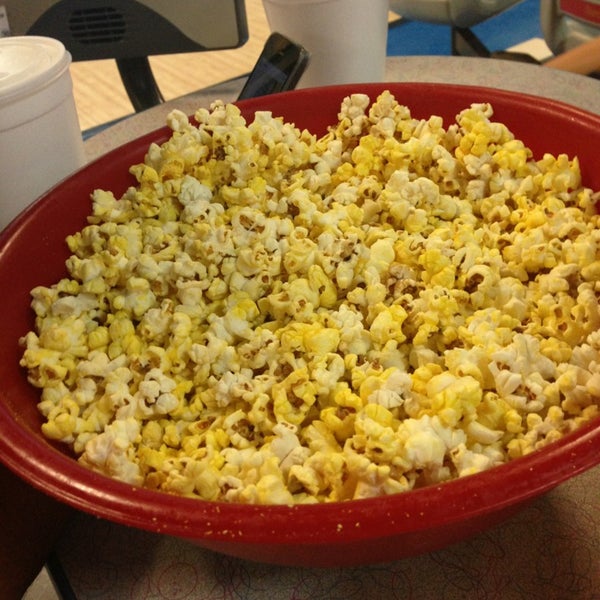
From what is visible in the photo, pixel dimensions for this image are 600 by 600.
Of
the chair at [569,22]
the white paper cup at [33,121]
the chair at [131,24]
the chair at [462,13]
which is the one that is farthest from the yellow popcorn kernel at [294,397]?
the chair at [462,13]

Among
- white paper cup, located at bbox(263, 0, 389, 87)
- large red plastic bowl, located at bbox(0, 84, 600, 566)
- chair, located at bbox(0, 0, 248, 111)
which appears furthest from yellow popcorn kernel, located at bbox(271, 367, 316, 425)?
chair, located at bbox(0, 0, 248, 111)

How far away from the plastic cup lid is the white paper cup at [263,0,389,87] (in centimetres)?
31

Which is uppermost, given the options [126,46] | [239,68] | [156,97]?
[126,46]

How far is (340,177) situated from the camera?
76 cm

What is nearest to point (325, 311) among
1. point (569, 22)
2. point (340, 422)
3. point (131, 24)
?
point (340, 422)

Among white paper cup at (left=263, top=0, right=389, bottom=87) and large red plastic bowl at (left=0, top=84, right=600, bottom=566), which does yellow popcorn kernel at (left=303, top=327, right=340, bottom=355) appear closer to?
large red plastic bowl at (left=0, top=84, right=600, bottom=566)

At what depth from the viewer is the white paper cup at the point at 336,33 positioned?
0.95 m

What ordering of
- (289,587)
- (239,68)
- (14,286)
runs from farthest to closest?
1. (239,68)
2. (14,286)
3. (289,587)

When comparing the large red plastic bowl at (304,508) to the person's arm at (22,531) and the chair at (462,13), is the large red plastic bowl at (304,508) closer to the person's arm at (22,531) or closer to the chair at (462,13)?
the person's arm at (22,531)

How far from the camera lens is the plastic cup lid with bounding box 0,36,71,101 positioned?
28.7 inches

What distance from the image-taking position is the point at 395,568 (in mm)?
530

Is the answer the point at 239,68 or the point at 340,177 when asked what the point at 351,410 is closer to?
the point at 340,177

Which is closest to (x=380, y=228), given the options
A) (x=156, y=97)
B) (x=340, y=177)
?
(x=340, y=177)

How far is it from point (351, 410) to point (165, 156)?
344 millimetres
